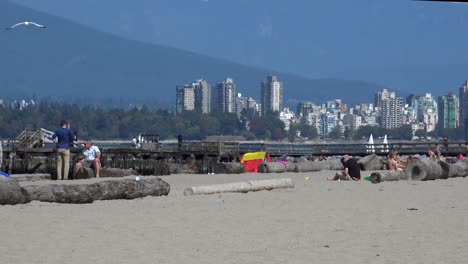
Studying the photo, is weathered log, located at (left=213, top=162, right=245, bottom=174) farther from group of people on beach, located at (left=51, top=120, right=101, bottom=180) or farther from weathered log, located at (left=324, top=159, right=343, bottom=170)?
group of people on beach, located at (left=51, top=120, right=101, bottom=180)

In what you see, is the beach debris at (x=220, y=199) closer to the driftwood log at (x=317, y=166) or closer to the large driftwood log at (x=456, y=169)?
the large driftwood log at (x=456, y=169)

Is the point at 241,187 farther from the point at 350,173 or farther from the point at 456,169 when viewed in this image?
the point at 456,169

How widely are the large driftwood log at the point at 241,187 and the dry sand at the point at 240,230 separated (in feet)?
1.19

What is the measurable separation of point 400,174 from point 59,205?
37.3ft

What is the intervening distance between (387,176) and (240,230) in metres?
12.6

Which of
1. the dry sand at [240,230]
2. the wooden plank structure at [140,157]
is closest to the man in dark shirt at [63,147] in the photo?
the wooden plank structure at [140,157]

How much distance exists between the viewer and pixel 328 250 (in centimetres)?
1303

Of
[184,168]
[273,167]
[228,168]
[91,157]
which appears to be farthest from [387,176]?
[228,168]

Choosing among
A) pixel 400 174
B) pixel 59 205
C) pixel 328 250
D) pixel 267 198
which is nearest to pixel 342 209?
pixel 267 198

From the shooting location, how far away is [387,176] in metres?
27.2

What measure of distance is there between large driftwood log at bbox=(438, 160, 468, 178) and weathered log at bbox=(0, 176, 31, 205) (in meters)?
13.7

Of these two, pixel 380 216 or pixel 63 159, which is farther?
pixel 63 159

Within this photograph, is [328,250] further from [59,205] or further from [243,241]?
[59,205]

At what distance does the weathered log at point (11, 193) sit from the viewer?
58.0 feet
